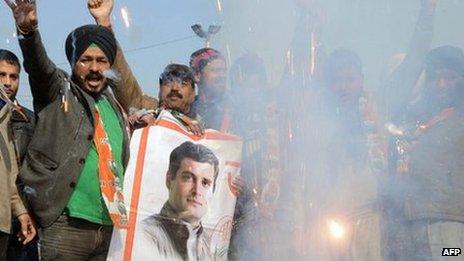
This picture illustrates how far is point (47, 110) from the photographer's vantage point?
10.7ft

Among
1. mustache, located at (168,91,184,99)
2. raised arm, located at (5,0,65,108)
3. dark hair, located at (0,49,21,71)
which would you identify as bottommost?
raised arm, located at (5,0,65,108)

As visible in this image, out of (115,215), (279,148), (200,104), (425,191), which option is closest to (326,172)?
(279,148)

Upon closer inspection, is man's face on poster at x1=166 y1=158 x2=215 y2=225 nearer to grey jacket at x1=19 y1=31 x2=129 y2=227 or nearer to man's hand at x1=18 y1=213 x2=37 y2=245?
grey jacket at x1=19 y1=31 x2=129 y2=227

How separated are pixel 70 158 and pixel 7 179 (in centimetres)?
38

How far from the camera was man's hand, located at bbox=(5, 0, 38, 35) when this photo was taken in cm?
298

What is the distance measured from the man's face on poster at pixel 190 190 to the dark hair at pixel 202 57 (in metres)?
0.86

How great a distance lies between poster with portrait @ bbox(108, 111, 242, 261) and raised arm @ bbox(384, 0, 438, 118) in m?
1.22

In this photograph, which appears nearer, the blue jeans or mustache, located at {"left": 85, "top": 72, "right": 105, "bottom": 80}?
the blue jeans

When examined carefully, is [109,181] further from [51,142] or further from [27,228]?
[27,228]

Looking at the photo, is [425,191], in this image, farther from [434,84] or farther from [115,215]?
[115,215]

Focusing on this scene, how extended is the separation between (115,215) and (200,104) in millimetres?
1172

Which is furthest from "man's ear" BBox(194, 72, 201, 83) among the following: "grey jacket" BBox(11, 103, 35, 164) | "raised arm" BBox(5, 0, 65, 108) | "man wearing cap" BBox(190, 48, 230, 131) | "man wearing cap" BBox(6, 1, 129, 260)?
"raised arm" BBox(5, 0, 65, 108)

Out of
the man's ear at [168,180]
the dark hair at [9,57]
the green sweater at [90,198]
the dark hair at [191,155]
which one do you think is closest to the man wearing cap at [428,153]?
the dark hair at [191,155]

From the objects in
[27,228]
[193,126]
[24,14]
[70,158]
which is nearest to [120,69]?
[193,126]
